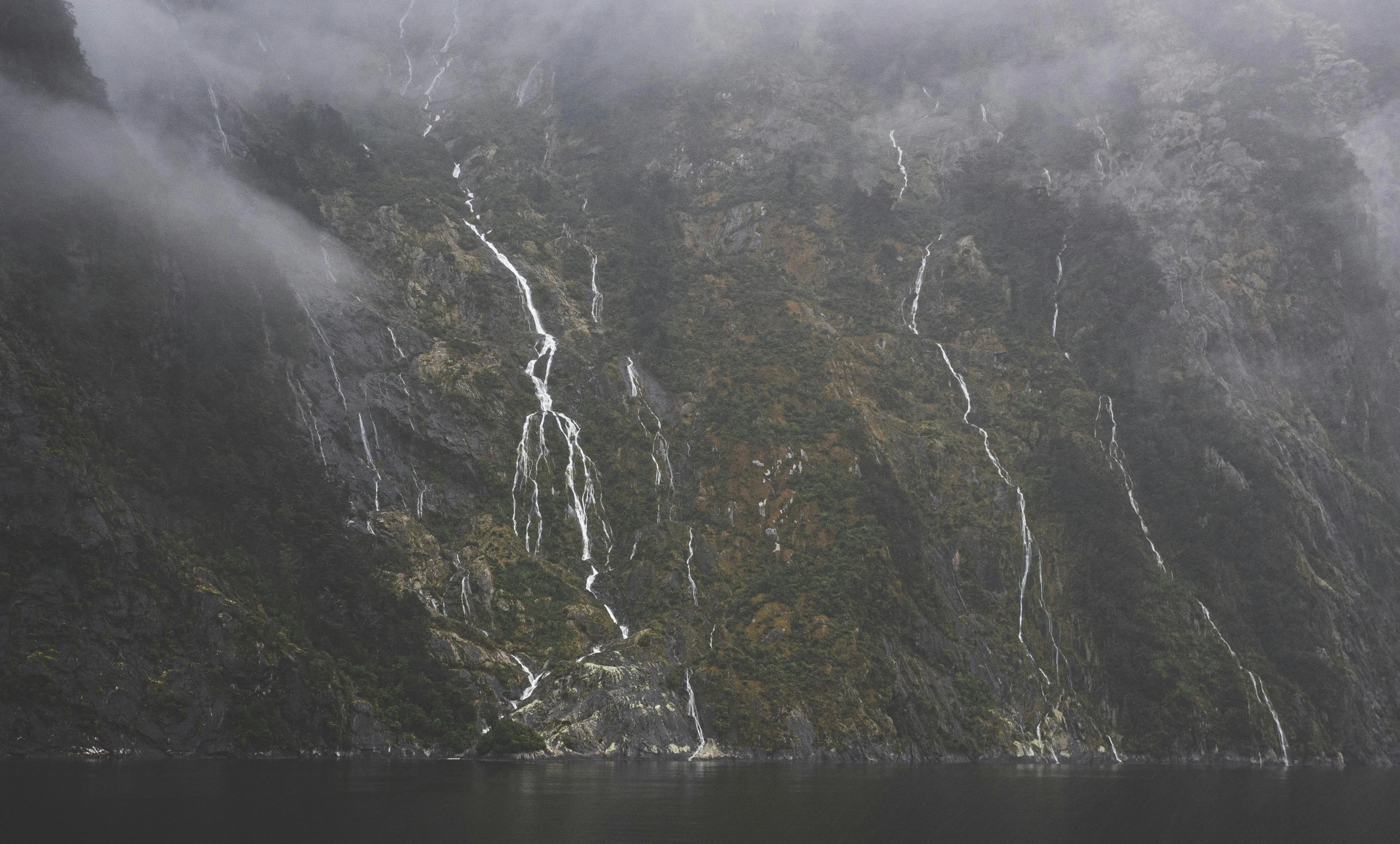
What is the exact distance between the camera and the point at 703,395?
97.1m

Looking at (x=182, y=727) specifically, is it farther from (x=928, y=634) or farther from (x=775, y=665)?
(x=928, y=634)

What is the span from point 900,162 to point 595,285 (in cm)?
5002

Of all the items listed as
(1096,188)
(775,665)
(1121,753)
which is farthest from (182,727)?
(1096,188)

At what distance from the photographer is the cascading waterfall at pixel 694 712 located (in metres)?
69.1

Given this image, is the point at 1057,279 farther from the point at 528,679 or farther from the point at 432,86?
the point at 432,86

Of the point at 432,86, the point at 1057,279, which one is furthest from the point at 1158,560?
the point at 432,86

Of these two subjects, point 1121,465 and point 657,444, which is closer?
point 657,444

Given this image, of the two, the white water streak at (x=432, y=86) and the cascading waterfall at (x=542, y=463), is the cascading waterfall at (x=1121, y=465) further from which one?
the white water streak at (x=432, y=86)

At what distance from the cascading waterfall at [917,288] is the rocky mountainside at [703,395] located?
17.8 inches

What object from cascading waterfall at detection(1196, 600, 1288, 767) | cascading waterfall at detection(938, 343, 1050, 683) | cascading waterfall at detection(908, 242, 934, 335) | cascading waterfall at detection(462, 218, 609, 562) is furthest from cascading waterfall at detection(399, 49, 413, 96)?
cascading waterfall at detection(1196, 600, 1288, 767)

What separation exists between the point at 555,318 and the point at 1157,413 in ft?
201

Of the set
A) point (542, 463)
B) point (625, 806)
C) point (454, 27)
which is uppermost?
point (454, 27)

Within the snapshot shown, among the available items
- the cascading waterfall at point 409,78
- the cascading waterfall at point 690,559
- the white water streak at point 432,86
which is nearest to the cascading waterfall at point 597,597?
the cascading waterfall at point 690,559

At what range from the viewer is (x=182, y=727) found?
49.4 m
